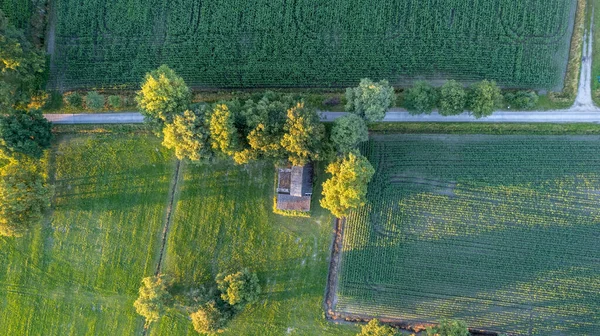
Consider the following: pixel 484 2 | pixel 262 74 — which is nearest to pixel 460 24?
pixel 484 2

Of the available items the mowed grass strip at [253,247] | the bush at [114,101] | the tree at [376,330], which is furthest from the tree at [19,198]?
the tree at [376,330]

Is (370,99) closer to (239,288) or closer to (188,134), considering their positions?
(188,134)

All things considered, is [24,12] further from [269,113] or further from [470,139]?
[470,139]

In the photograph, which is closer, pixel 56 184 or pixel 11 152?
pixel 11 152

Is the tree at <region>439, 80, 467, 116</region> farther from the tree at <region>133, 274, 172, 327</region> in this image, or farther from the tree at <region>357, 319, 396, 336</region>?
the tree at <region>133, 274, 172, 327</region>

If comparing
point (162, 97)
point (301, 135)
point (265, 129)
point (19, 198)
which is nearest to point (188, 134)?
point (162, 97)

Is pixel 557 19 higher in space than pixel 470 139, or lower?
higher

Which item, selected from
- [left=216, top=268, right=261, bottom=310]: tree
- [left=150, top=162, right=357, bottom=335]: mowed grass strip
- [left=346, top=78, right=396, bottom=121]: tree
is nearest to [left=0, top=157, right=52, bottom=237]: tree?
[left=150, top=162, right=357, bottom=335]: mowed grass strip
